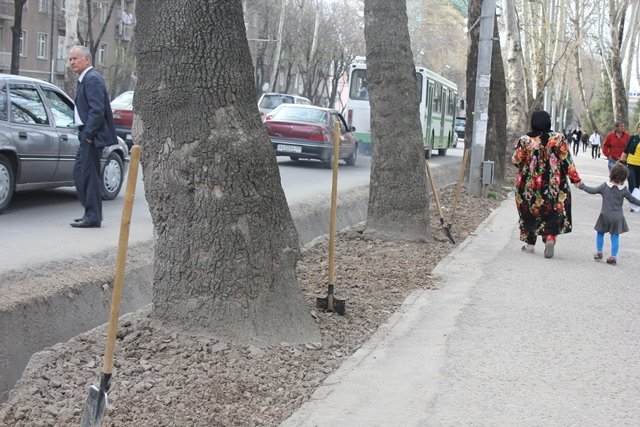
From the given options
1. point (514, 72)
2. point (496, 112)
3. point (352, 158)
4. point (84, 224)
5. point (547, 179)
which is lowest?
point (84, 224)

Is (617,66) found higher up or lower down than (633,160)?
higher up

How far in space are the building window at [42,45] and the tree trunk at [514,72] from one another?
37921 millimetres

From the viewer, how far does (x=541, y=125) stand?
10.8 meters

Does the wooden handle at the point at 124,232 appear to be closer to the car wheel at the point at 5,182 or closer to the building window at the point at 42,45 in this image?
the car wheel at the point at 5,182

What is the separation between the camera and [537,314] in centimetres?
786

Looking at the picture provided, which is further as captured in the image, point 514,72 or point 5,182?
point 514,72

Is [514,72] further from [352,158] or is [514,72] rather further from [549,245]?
[549,245]

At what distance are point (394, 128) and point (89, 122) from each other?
3.41 m

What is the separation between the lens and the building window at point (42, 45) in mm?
61125

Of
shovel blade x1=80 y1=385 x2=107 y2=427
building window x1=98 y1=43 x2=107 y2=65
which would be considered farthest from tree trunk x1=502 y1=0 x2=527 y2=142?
building window x1=98 y1=43 x2=107 y2=65

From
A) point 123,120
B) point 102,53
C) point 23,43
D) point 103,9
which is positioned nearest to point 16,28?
point 123,120

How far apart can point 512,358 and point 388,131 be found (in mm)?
5141

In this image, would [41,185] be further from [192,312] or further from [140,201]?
[192,312]

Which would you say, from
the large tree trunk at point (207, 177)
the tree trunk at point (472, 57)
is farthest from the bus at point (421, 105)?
the large tree trunk at point (207, 177)
